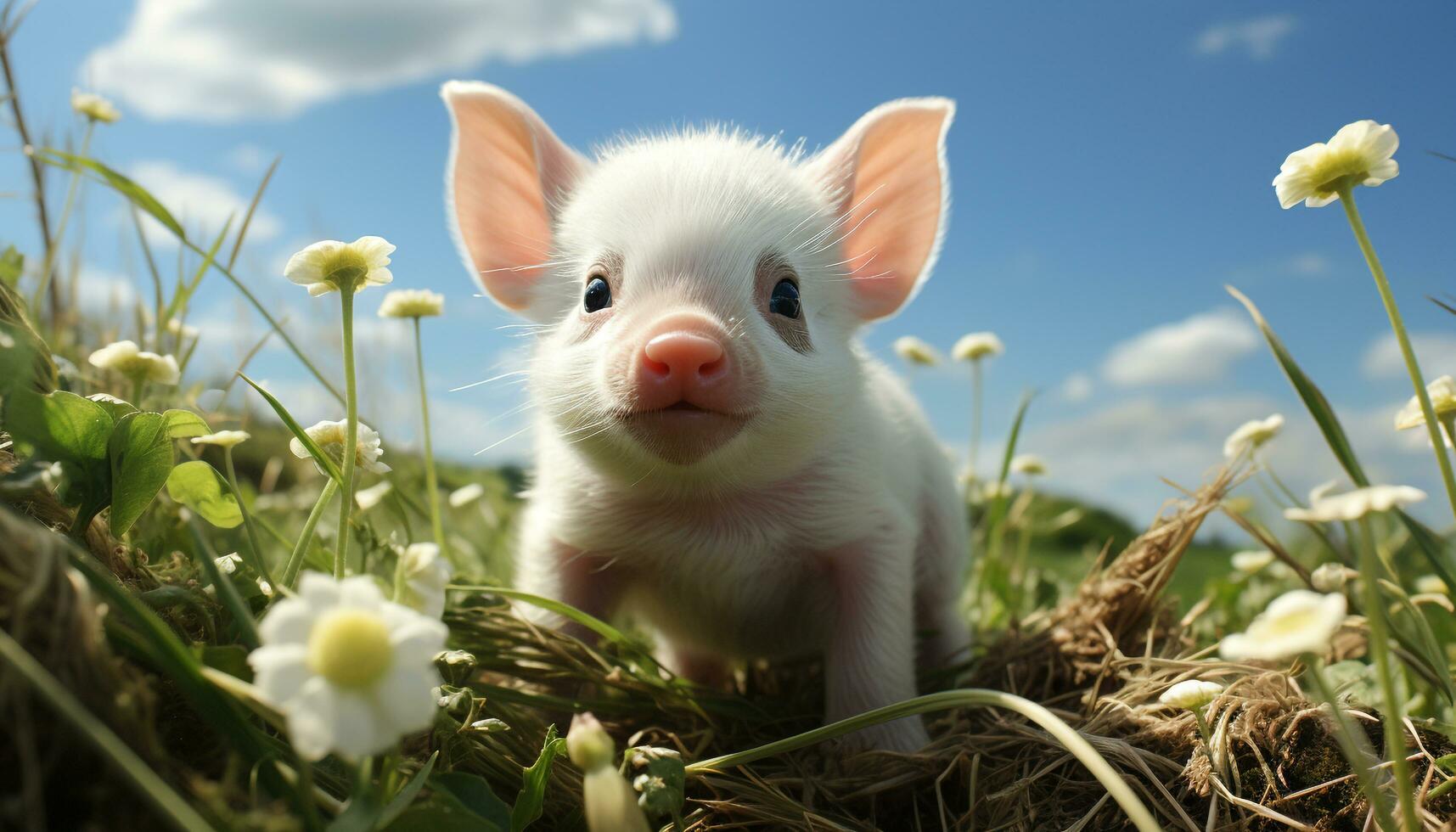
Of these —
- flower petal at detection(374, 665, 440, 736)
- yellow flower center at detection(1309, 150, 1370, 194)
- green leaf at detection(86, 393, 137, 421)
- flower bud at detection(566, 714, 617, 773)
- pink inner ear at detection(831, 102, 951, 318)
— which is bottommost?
flower bud at detection(566, 714, 617, 773)

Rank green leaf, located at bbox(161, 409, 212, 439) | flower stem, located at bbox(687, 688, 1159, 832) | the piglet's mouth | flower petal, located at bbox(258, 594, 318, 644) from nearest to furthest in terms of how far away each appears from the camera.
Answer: flower petal, located at bbox(258, 594, 318, 644)
flower stem, located at bbox(687, 688, 1159, 832)
green leaf, located at bbox(161, 409, 212, 439)
the piglet's mouth

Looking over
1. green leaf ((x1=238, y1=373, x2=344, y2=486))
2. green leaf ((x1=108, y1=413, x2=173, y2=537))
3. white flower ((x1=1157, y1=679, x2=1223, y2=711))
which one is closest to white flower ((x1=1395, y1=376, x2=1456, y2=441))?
white flower ((x1=1157, y1=679, x2=1223, y2=711))

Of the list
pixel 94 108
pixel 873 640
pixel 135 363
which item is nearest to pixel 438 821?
pixel 135 363

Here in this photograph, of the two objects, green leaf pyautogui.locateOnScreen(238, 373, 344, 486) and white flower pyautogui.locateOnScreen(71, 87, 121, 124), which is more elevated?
white flower pyautogui.locateOnScreen(71, 87, 121, 124)

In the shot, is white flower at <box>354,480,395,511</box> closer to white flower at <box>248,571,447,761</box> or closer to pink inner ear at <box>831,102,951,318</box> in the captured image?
white flower at <box>248,571,447,761</box>

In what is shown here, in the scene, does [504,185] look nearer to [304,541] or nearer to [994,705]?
[304,541]

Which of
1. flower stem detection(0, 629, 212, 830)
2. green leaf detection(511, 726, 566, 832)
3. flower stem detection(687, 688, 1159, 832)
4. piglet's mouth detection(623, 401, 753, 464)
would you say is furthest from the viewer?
piglet's mouth detection(623, 401, 753, 464)

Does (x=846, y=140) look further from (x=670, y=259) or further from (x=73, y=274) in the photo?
(x=73, y=274)
